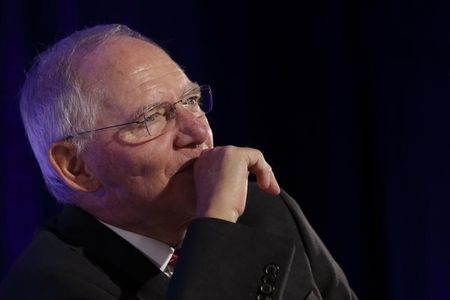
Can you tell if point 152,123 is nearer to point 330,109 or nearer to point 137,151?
point 137,151

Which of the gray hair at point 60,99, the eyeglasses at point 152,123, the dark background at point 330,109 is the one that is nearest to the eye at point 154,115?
the eyeglasses at point 152,123

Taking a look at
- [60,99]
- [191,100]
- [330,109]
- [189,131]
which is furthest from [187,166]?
[330,109]

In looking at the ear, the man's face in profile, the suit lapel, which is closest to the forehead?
the man's face in profile

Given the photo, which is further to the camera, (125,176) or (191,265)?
(125,176)

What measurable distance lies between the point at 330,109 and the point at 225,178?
1.24 metres

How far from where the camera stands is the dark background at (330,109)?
6.72 ft

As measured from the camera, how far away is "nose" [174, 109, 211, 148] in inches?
53.9

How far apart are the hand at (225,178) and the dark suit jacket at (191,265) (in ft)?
0.15

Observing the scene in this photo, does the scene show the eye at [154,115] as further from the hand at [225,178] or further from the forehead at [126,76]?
the hand at [225,178]

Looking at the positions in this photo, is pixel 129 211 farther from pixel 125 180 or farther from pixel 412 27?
pixel 412 27

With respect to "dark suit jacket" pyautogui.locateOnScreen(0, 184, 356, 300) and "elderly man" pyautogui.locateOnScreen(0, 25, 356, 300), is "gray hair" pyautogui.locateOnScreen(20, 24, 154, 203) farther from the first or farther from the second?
"dark suit jacket" pyautogui.locateOnScreen(0, 184, 356, 300)

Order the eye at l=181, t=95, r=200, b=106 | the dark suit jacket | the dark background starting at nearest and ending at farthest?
the dark suit jacket, the eye at l=181, t=95, r=200, b=106, the dark background

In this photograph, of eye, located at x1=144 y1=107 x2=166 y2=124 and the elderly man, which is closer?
the elderly man

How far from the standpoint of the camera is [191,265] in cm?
117
